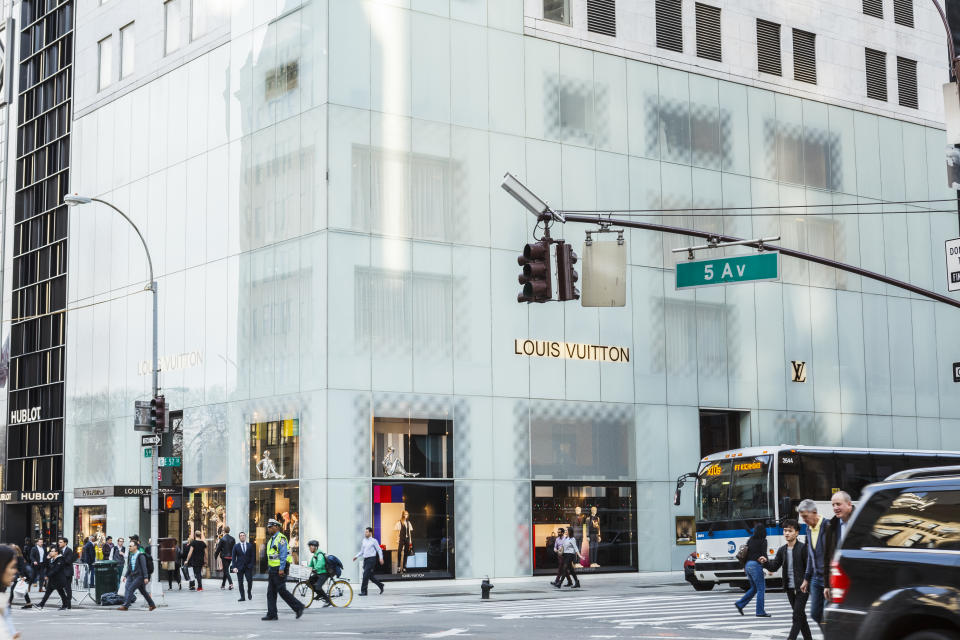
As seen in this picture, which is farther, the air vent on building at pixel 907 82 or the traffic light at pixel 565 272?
the air vent on building at pixel 907 82

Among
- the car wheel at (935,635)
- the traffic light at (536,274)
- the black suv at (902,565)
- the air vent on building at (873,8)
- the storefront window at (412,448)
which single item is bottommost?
the car wheel at (935,635)

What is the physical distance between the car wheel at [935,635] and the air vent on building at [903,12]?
45.2m

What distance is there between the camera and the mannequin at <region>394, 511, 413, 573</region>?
35969 millimetres

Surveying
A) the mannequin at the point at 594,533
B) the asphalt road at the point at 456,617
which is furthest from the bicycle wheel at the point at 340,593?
the mannequin at the point at 594,533

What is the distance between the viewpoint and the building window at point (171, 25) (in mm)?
44066

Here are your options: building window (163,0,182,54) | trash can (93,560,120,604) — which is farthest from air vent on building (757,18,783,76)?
trash can (93,560,120,604)

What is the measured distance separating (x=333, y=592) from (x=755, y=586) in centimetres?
975

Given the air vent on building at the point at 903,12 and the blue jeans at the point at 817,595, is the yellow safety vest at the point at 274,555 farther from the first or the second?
the air vent on building at the point at 903,12

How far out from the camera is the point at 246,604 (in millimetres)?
29562

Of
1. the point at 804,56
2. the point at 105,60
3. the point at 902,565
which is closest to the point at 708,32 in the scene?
the point at 804,56

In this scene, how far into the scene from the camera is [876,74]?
4916 cm

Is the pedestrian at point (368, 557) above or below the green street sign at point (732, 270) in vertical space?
below

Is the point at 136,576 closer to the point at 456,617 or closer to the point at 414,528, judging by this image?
the point at 456,617

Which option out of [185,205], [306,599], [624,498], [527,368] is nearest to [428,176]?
[527,368]
